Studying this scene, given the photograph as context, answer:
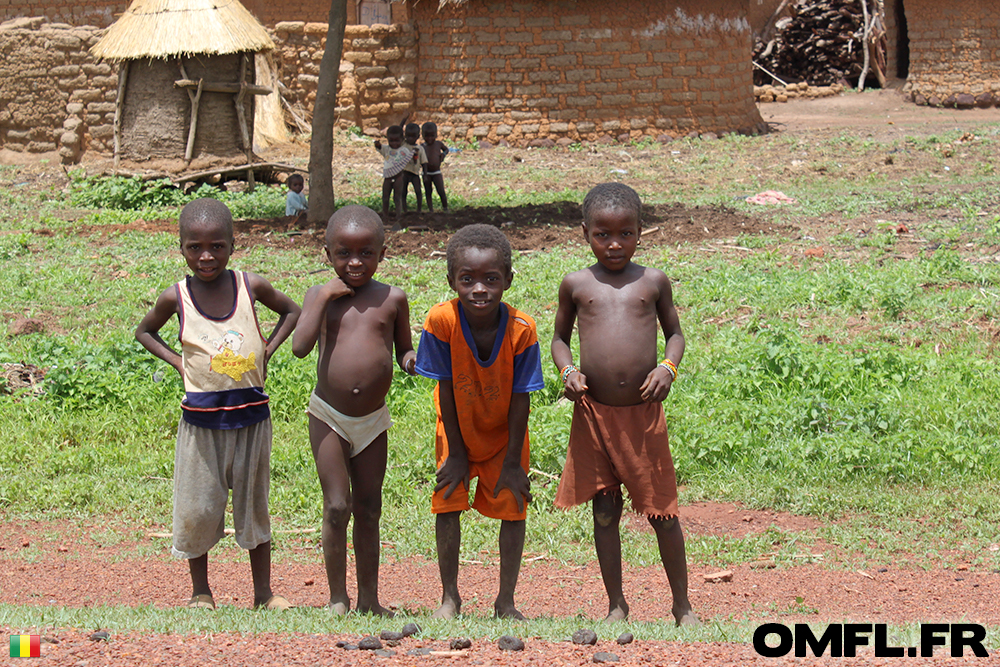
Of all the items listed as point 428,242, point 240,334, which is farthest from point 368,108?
point 240,334

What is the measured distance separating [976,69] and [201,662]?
2002 cm

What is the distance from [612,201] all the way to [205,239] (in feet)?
4.74

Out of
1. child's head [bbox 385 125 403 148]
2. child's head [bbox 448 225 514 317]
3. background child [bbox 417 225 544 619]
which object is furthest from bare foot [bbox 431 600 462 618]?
child's head [bbox 385 125 403 148]

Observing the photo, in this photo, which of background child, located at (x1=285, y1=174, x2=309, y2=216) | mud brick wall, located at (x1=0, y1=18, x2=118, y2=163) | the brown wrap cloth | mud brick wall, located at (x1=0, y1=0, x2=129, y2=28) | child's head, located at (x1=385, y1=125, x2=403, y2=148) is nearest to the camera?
the brown wrap cloth

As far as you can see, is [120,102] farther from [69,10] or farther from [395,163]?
[395,163]

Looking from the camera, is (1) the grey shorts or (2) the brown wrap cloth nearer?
(2) the brown wrap cloth

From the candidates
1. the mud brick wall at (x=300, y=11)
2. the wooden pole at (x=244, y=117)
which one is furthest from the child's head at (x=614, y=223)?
the mud brick wall at (x=300, y=11)

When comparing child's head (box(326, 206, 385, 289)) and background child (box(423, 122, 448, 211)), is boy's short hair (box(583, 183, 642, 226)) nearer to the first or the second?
child's head (box(326, 206, 385, 289))

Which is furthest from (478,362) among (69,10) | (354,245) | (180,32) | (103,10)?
(69,10)

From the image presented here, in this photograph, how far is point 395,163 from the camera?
35.6 ft

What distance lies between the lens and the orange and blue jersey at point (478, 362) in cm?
329

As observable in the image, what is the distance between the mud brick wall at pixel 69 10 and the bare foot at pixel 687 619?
15.9 metres

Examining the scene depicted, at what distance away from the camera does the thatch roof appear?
12586mm

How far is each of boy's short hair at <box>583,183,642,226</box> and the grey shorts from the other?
1421 mm
